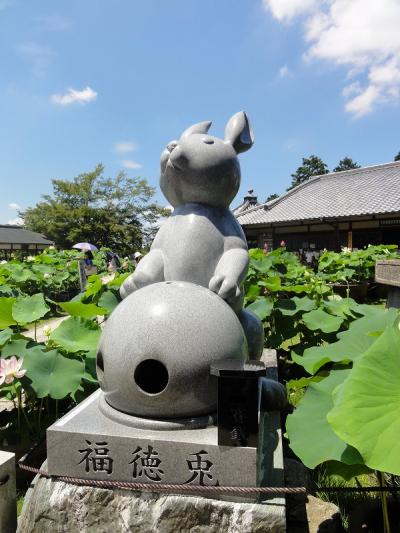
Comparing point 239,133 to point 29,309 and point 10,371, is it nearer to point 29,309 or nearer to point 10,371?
point 10,371

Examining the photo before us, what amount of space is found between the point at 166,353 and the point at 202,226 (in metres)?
1.01

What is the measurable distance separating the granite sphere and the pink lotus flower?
0.66 m

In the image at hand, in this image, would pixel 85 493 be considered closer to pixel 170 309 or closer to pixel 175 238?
pixel 170 309

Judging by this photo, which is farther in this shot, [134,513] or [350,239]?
[350,239]

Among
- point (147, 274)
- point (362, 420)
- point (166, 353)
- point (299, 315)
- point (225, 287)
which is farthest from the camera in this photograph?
point (299, 315)

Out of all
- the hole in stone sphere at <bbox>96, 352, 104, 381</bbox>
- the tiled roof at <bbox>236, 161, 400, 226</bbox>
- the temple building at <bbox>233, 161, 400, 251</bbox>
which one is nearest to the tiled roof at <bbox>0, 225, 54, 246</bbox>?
the tiled roof at <bbox>236, 161, 400, 226</bbox>

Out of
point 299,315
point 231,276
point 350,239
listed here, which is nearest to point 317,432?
point 231,276

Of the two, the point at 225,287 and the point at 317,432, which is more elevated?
the point at 225,287

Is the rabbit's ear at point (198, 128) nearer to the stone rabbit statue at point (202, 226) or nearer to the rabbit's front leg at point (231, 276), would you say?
the stone rabbit statue at point (202, 226)

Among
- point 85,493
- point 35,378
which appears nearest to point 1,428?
point 35,378

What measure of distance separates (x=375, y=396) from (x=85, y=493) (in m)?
1.40

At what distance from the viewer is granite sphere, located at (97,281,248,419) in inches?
79.4

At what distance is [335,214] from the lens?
1535 centimetres

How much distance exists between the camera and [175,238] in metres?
2.74
